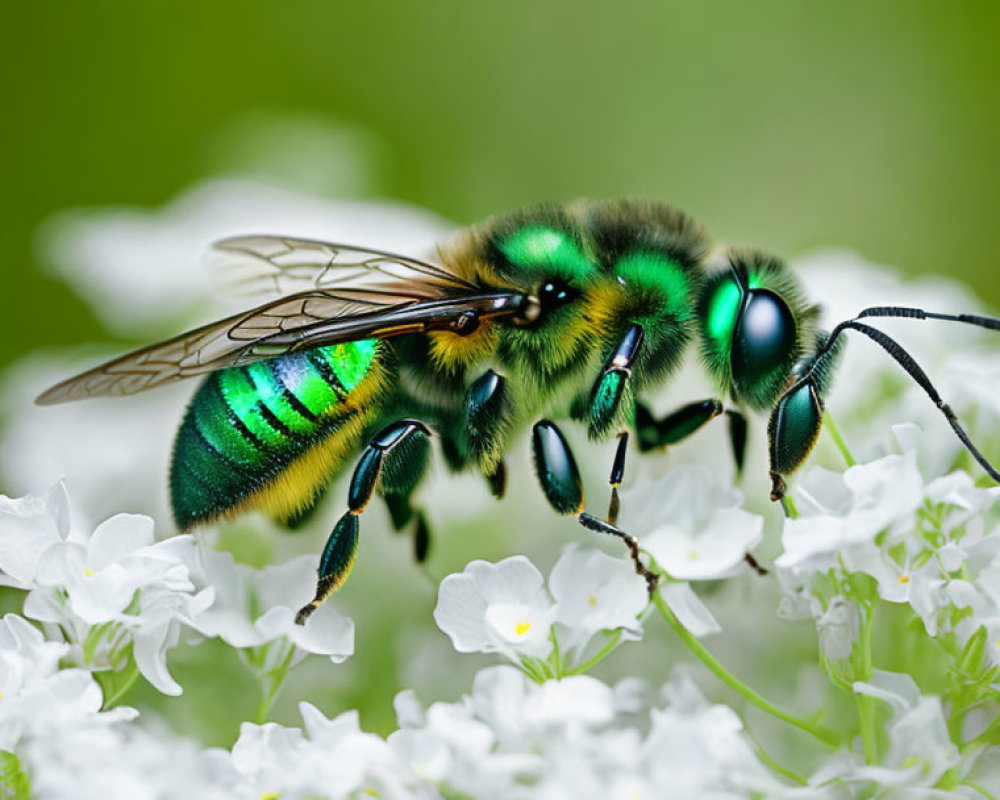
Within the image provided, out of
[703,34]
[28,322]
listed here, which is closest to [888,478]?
[28,322]

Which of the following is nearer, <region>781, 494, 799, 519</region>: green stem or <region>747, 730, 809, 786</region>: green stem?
<region>747, 730, 809, 786</region>: green stem

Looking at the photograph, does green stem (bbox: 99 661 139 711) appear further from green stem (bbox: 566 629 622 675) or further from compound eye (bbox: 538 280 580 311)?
compound eye (bbox: 538 280 580 311)

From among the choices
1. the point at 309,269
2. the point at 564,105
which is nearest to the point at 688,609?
the point at 309,269

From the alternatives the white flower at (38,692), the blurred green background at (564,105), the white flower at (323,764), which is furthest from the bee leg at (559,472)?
the blurred green background at (564,105)

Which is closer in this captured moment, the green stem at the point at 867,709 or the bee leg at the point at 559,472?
the green stem at the point at 867,709

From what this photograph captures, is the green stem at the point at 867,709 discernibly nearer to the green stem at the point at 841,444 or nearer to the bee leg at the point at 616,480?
the green stem at the point at 841,444

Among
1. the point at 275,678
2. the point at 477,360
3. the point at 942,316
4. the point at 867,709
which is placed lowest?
the point at 275,678

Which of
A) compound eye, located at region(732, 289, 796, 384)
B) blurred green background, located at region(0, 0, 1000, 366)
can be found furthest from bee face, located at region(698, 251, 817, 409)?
blurred green background, located at region(0, 0, 1000, 366)

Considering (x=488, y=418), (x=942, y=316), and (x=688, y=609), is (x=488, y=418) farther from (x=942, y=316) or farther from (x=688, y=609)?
(x=942, y=316)
